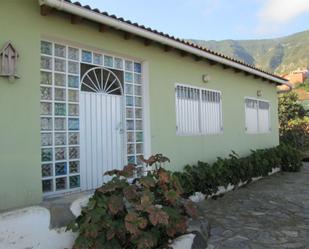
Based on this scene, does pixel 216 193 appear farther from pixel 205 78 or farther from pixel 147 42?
pixel 147 42

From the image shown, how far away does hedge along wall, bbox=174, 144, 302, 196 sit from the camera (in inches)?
338

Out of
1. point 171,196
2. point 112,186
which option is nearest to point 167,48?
point 171,196

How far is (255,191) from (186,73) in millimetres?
3628

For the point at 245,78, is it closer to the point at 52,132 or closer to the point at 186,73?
the point at 186,73

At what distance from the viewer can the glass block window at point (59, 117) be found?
6.27m

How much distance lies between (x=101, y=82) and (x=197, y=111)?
3217 millimetres

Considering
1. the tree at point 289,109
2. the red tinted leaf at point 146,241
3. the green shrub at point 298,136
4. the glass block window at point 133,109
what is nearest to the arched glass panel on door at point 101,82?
the glass block window at point 133,109

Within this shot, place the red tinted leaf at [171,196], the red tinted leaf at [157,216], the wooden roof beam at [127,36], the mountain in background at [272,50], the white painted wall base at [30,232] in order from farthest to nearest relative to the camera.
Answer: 1. the mountain in background at [272,50]
2. the wooden roof beam at [127,36]
3. the red tinted leaf at [171,196]
4. the red tinted leaf at [157,216]
5. the white painted wall base at [30,232]

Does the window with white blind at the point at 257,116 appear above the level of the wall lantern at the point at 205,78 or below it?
A: below

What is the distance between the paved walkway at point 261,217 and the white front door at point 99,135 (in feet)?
7.18

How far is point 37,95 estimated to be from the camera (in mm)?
5914

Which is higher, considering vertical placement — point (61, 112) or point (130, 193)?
point (61, 112)

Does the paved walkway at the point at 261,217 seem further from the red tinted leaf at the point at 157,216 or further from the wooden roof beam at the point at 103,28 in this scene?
the wooden roof beam at the point at 103,28

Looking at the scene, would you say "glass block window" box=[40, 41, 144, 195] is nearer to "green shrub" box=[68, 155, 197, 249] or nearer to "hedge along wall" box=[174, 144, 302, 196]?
"green shrub" box=[68, 155, 197, 249]
